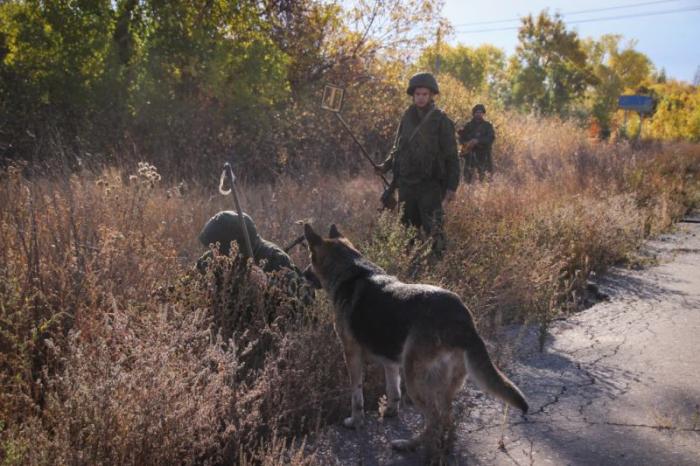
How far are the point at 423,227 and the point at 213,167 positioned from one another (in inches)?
227

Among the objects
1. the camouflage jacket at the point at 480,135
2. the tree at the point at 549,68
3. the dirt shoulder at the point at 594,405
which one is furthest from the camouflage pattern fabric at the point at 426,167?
the tree at the point at 549,68

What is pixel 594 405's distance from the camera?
178 inches

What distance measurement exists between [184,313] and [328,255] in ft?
3.65

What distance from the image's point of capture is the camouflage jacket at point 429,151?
7.20 meters

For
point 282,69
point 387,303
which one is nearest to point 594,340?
point 387,303

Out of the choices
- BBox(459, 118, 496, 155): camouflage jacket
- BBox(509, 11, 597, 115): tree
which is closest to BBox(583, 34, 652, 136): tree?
BBox(509, 11, 597, 115): tree

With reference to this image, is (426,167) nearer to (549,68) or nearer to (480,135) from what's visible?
(480,135)

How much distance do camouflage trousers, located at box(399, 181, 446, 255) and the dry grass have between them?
1.12 ft

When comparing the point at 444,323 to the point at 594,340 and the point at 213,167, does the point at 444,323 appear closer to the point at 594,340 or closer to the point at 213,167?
the point at 594,340

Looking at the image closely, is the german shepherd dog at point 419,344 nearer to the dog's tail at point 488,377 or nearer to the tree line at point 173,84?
the dog's tail at point 488,377

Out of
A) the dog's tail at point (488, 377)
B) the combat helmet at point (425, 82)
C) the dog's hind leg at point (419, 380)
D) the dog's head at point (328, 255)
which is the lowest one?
the dog's hind leg at point (419, 380)

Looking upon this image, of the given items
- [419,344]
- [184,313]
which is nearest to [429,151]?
[184,313]

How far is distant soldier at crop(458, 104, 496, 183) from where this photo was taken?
1395 centimetres

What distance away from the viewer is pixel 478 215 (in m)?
8.38
